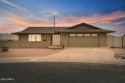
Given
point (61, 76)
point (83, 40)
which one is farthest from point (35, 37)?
point (61, 76)

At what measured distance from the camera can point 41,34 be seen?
42469 millimetres

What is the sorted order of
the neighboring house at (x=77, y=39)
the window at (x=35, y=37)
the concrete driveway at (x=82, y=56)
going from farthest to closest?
the window at (x=35, y=37)
the neighboring house at (x=77, y=39)
the concrete driveway at (x=82, y=56)

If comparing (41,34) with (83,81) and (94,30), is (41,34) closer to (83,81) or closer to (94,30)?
(94,30)

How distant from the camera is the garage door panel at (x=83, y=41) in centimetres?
3856

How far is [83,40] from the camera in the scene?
127 ft

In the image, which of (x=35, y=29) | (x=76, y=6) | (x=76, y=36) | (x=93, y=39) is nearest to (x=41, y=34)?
(x=35, y=29)

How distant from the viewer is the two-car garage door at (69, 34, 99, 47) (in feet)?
127

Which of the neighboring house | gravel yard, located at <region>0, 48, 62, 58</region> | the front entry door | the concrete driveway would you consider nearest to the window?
the front entry door

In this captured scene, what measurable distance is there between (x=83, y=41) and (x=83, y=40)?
193 mm

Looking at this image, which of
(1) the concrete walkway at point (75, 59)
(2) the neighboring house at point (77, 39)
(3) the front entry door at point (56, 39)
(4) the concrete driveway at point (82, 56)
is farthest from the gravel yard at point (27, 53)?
(3) the front entry door at point (56, 39)

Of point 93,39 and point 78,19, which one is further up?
point 78,19

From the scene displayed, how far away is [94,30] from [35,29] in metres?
13.9

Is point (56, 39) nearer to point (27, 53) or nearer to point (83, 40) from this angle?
point (83, 40)

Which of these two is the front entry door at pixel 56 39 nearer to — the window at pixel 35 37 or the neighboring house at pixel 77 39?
the neighboring house at pixel 77 39
